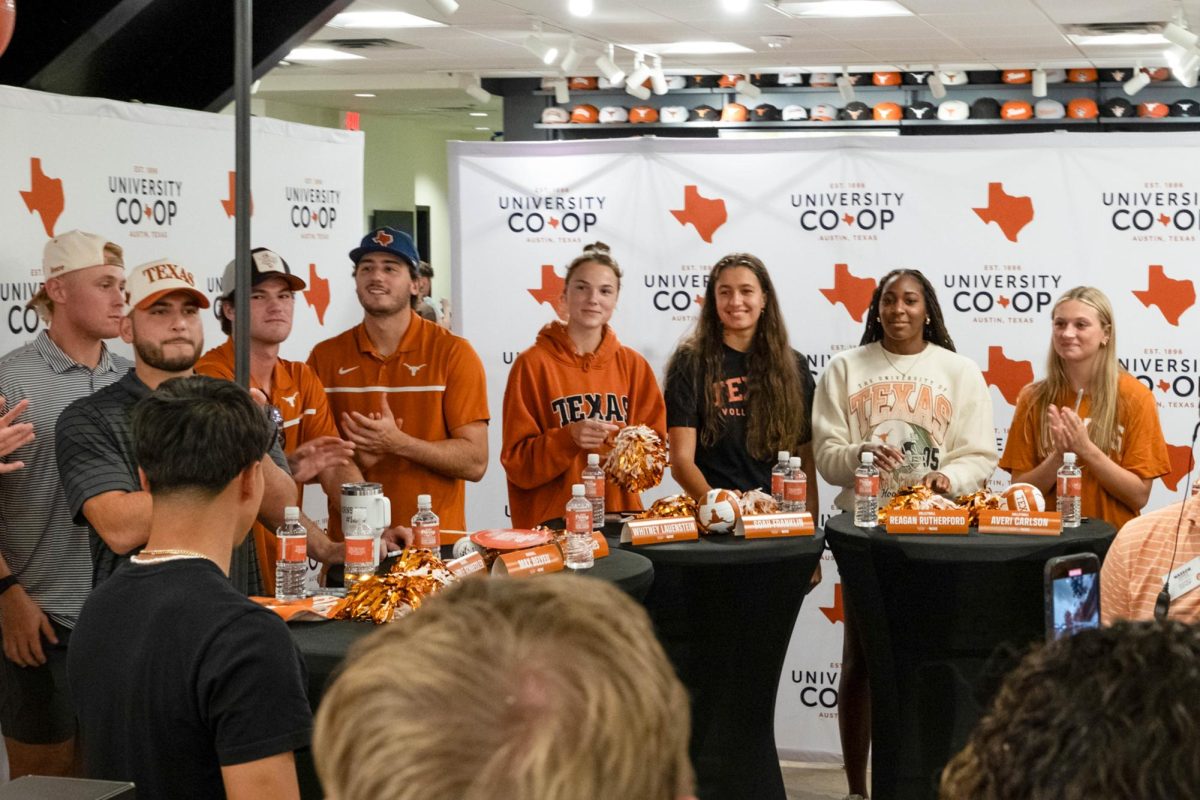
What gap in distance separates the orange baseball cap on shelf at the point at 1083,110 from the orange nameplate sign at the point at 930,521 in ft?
25.1

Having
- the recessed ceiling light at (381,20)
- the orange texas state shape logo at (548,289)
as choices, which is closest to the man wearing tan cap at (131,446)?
the orange texas state shape logo at (548,289)

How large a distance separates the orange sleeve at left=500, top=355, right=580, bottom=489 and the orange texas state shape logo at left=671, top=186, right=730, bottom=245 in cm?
138

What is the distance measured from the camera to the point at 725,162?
16.9 feet

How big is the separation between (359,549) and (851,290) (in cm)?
273

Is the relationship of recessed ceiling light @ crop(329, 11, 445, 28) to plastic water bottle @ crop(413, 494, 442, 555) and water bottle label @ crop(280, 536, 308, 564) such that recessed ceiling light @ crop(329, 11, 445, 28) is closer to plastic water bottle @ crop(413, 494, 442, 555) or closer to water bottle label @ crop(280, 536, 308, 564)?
plastic water bottle @ crop(413, 494, 442, 555)

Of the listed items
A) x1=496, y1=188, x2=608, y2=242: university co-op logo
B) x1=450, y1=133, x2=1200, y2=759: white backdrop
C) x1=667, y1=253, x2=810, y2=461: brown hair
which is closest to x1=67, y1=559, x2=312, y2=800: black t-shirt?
x1=667, y1=253, x2=810, y2=461: brown hair

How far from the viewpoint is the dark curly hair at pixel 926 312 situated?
4066 mm

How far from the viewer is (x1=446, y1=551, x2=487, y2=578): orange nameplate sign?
2666 mm

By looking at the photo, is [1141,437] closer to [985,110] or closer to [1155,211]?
[1155,211]

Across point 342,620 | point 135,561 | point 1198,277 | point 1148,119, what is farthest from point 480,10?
point 135,561

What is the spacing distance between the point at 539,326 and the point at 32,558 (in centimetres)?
257

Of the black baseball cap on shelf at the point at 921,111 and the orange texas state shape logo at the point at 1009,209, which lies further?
the black baseball cap on shelf at the point at 921,111

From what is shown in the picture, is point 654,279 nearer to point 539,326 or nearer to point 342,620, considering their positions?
point 539,326

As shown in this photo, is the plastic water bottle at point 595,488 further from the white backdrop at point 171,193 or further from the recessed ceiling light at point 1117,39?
the recessed ceiling light at point 1117,39
